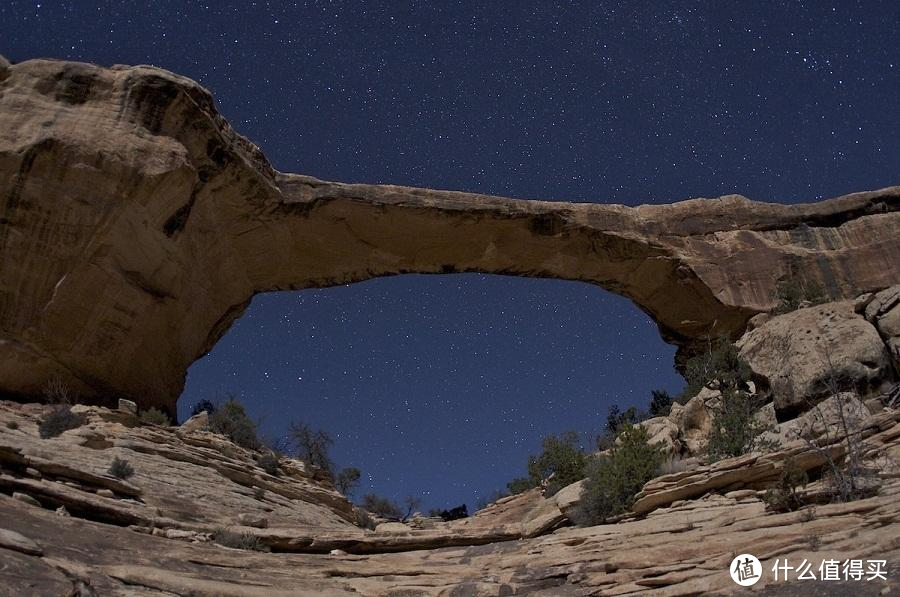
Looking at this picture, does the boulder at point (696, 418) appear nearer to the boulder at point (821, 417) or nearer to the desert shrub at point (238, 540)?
the boulder at point (821, 417)

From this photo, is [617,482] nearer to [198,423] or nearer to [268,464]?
[268,464]

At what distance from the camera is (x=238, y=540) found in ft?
36.3

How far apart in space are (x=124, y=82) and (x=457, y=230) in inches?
366

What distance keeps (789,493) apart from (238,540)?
780 cm

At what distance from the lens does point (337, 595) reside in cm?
902

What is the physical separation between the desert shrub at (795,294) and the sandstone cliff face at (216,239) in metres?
0.38

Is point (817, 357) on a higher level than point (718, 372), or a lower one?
lower

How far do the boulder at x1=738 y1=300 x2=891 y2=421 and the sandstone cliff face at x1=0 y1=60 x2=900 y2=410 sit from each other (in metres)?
4.08

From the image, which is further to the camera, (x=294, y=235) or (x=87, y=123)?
(x=294, y=235)

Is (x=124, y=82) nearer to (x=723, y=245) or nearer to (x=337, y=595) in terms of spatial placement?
(x=337, y=595)

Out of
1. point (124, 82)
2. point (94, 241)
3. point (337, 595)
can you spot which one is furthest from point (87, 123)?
point (337, 595)

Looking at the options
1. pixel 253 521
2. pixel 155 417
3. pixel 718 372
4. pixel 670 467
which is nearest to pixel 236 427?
pixel 155 417

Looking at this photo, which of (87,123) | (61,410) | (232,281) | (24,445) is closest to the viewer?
(24,445)

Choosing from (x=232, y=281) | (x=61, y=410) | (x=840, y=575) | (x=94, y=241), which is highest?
(x=232, y=281)
